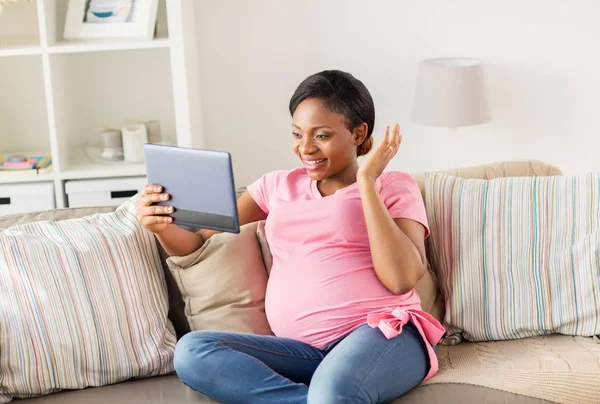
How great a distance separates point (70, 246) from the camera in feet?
6.43

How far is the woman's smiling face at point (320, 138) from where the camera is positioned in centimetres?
200

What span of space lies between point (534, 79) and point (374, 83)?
614mm

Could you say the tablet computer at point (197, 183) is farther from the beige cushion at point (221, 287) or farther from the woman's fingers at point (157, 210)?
the beige cushion at point (221, 287)

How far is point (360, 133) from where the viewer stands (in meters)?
2.06

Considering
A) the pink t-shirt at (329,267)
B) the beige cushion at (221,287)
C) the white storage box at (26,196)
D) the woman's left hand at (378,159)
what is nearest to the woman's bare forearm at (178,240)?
the beige cushion at (221,287)

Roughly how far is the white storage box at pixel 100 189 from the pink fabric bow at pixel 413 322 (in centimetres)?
133

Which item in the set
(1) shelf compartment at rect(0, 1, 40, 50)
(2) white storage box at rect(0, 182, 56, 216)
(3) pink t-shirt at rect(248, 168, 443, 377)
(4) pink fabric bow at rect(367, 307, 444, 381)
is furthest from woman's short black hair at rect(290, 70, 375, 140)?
(1) shelf compartment at rect(0, 1, 40, 50)

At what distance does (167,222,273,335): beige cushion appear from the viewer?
205 centimetres

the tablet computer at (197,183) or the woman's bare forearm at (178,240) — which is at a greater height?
the tablet computer at (197,183)

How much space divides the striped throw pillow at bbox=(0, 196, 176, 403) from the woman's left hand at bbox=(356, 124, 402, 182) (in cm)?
56

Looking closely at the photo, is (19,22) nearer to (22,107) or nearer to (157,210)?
(22,107)

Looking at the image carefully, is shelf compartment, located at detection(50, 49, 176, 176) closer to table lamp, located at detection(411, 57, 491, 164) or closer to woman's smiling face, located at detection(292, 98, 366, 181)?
table lamp, located at detection(411, 57, 491, 164)

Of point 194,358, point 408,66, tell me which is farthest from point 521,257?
point 408,66

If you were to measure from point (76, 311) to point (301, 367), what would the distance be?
0.52 m
